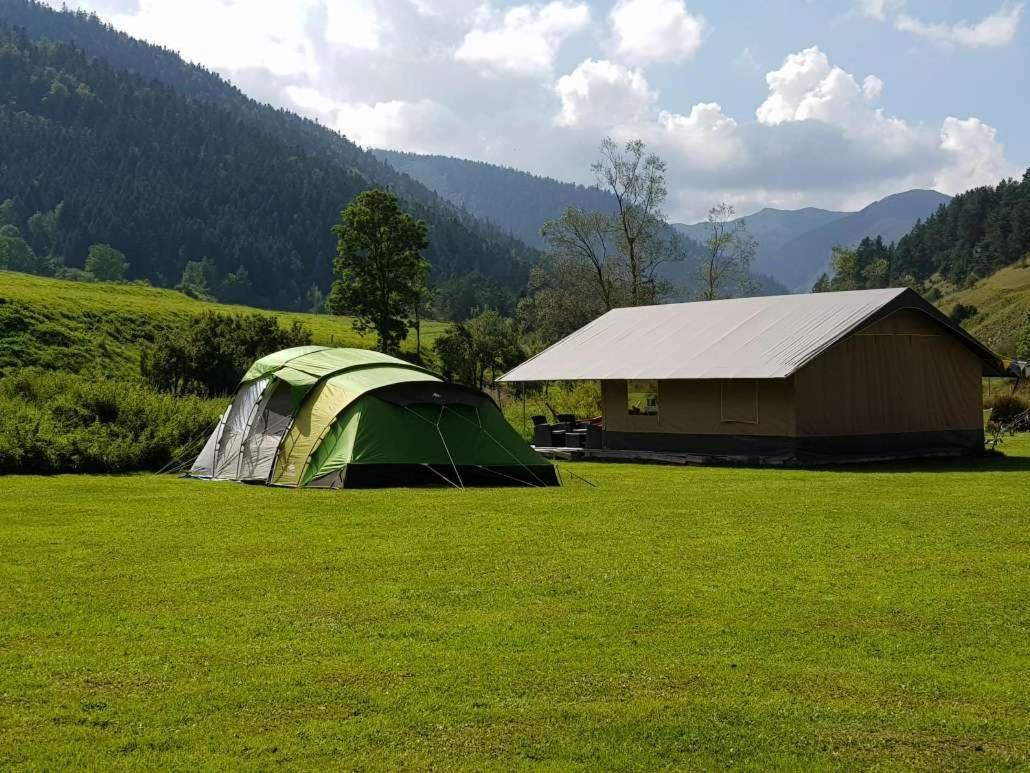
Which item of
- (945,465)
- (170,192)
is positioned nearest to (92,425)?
(945,465)

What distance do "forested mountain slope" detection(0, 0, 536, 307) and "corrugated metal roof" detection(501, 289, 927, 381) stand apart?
129 metres

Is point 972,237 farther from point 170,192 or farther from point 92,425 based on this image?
point 92,425

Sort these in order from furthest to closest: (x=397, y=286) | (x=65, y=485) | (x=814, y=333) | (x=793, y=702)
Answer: (x=397, y=286) < (x=814, y=333) < (x=65, y=485) < (x=793, y=702)

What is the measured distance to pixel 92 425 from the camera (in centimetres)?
2131

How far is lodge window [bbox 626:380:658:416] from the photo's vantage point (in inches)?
1040

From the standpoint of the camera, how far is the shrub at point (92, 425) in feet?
65.2

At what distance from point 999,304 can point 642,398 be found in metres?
84.1

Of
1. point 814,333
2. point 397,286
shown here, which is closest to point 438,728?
point 814,333

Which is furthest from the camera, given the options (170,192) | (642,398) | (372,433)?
(170,192)

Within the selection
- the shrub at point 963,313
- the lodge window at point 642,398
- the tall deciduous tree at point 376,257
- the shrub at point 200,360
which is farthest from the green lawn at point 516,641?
the shrub at point 963,313

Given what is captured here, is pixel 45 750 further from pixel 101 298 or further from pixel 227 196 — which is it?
pixel 227 196

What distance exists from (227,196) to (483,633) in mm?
176662

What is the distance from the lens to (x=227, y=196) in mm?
174500

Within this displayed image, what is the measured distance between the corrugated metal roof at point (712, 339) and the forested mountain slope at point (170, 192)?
12924cm
